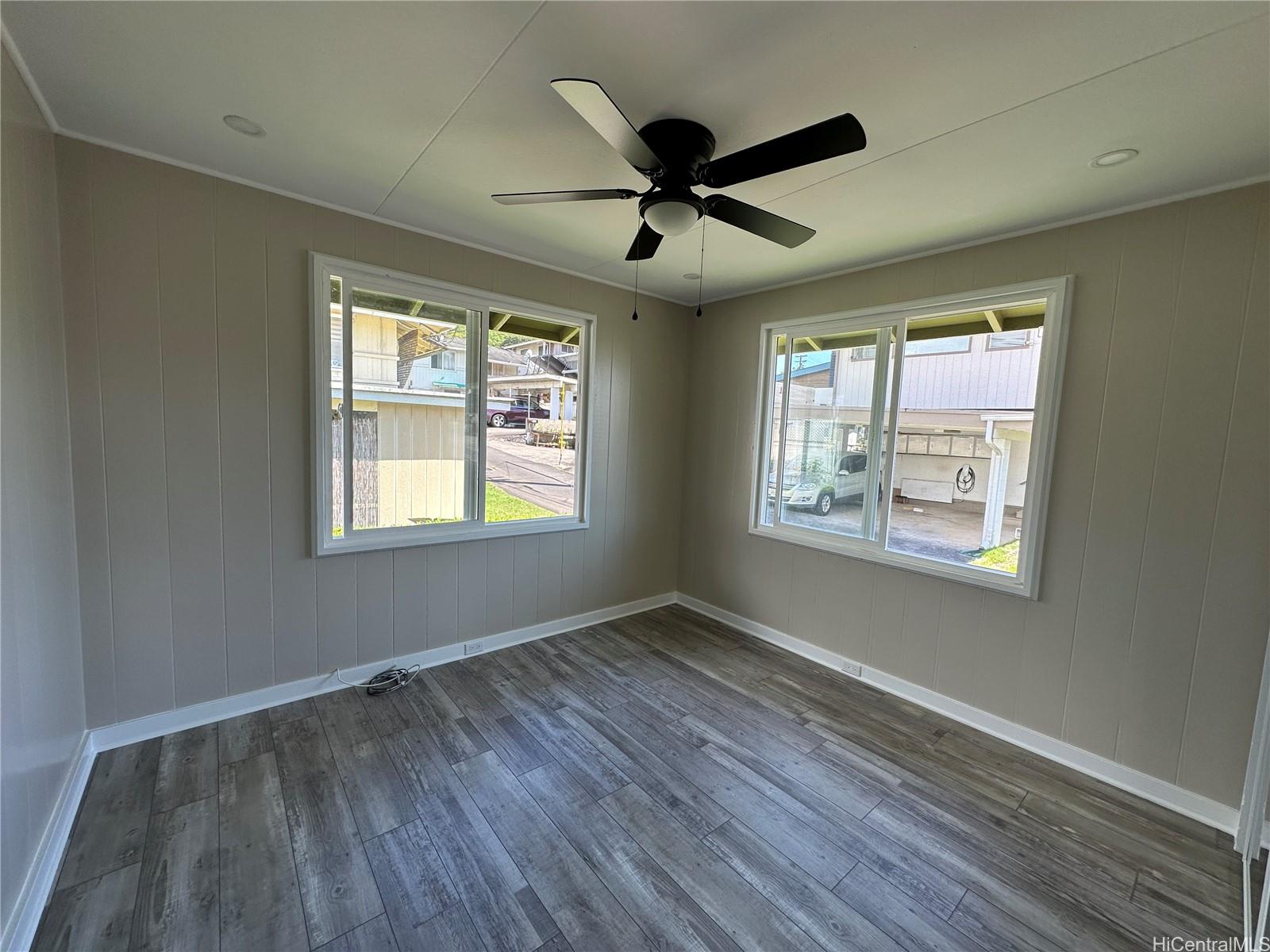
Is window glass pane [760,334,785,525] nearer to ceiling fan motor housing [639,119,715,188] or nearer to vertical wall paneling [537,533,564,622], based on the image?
vertical wall paneling [537,533,564,622]

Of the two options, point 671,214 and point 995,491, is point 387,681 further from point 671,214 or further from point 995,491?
point 995,491

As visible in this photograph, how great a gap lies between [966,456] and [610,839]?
2607mm

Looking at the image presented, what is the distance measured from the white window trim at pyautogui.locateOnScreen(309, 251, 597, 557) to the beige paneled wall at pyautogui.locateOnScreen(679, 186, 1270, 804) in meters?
2.20

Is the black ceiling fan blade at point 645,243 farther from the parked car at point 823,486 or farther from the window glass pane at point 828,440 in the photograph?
the parked car at point 823,486

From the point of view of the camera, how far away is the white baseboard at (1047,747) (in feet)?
6.64

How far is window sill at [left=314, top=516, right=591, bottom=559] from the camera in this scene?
271cm

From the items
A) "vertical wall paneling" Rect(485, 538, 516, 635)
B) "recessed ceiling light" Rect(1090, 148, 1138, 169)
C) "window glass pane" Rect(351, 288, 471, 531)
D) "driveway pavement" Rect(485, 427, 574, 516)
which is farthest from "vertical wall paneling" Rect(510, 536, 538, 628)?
"recessed ceiling light" Rect(1090, 148, 1138, 169)

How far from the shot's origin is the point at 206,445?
2293 millimetres

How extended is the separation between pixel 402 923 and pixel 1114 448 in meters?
3.31

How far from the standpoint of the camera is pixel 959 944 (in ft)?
4.81

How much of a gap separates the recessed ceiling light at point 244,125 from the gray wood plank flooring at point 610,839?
2.59 metres

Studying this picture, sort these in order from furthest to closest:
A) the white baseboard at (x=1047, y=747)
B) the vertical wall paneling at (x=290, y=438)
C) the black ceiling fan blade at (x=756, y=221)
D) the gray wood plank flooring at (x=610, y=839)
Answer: the vertical wall paneling at (x=290, y=438) < the white baseboard at (x=1047, y=747) < the black ceiling fan blade at (x=756, y=221) < the gray wood plank flooring at (x=610, y=839)

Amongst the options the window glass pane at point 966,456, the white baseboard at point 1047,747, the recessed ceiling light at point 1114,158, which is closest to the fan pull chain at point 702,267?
the window glass pane at point 966,456

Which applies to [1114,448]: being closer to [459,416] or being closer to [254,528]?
[459,416]
